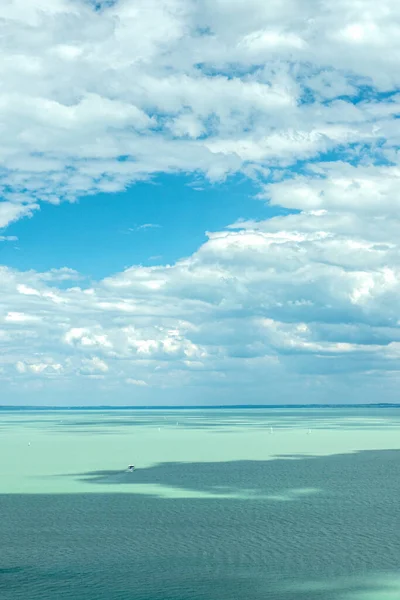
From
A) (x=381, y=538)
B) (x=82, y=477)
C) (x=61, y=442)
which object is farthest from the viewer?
(x=61, y=442)

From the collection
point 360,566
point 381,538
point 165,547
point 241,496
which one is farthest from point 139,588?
point 241,496

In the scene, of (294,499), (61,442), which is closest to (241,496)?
(294,499)

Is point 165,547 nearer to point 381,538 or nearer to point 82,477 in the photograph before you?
point 381,538

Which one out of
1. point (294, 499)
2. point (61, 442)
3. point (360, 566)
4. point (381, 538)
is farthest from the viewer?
point (61, 442)

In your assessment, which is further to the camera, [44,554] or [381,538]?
[381,538]

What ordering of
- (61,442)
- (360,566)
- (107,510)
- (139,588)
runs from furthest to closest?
(61,442) → (107,510) → (360,566) → (139,588)

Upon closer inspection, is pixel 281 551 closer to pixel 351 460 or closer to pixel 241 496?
pixel 241 496
